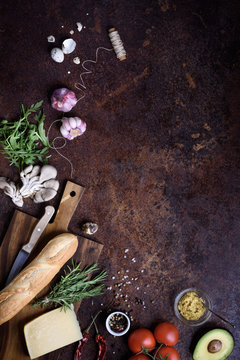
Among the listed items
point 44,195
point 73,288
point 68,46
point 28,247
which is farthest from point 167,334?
point 68,46

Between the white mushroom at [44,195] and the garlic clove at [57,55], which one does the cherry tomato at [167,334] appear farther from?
the garlic clove at [57,55]

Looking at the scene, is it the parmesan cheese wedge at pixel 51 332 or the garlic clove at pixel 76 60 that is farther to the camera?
the garlic clove at pixel 76 60

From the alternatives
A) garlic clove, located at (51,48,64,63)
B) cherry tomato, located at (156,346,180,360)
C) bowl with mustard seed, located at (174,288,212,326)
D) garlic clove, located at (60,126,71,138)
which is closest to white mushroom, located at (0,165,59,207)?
garlic clove, located at (60,126,71,138)

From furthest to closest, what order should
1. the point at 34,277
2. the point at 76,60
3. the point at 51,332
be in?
the point at 76,60 < the point at 51,332 < the point at 34,277

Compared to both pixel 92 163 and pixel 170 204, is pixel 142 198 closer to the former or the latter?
pixel 170 204

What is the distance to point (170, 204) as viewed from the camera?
2.24 m

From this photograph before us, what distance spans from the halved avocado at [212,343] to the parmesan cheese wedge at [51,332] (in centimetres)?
79

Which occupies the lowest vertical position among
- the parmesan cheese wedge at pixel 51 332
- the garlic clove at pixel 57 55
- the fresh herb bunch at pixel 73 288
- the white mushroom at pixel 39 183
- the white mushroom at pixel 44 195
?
the parmesan cheese wedge at pixel 51 332

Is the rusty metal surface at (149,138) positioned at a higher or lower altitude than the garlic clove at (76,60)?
lower

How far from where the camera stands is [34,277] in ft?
6.47

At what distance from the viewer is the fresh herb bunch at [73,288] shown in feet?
6.79

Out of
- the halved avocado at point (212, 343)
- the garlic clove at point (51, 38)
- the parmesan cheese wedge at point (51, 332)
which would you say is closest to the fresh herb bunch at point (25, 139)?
the garlic clove at point (51, 38)

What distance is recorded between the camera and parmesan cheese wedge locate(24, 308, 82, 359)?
6.73 feet

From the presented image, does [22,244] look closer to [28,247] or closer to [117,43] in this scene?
[28,247]
